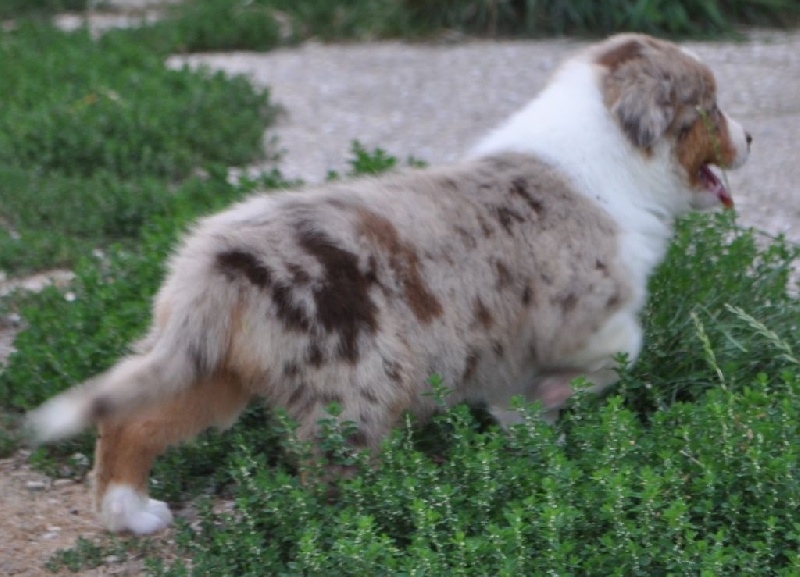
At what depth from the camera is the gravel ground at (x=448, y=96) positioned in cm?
857

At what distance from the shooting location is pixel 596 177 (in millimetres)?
5094

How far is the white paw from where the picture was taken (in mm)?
4574

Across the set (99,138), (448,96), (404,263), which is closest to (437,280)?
(404,263)

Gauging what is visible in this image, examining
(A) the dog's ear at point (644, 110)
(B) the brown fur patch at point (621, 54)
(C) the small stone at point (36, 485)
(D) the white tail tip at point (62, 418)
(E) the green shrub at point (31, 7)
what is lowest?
(C) the small stone at point (36, 485)

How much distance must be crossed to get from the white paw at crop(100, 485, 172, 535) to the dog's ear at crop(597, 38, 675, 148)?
228 cm

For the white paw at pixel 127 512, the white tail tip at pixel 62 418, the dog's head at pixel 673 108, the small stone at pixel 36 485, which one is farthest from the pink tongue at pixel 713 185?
the small stone at pixel 36 485

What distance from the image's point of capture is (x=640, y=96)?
518 cm

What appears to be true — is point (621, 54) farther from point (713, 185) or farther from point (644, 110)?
point (713, 185)

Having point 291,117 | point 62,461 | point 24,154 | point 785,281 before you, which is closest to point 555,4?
point 291,117

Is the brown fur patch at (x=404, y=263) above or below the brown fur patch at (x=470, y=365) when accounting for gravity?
above

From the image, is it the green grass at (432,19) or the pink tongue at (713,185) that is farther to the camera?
the green grass at (432,19)

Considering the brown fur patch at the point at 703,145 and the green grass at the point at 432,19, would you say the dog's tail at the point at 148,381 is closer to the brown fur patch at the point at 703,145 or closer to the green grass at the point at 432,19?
the brown fur patch at the point at 703,145

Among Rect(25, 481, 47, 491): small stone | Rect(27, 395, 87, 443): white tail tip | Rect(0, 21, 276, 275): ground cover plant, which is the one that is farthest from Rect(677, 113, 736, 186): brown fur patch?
Rect(0, 21, 276, 275): ground cover plant

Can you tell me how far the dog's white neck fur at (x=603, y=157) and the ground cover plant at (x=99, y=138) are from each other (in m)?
2.76
